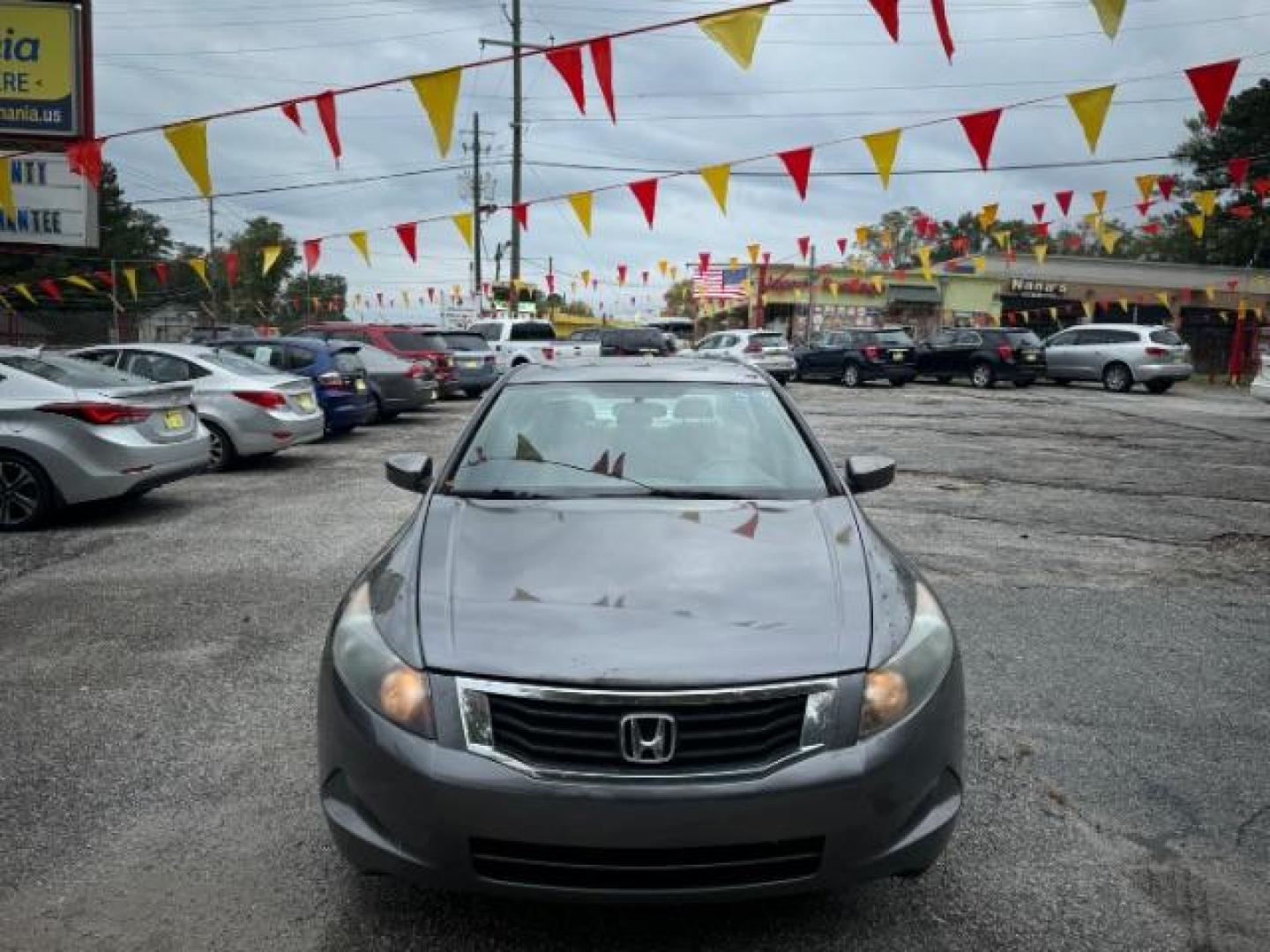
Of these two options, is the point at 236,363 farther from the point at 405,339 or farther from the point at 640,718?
the point at 640,718

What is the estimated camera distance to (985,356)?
2592 centimetres

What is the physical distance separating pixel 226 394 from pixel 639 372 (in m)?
7.43

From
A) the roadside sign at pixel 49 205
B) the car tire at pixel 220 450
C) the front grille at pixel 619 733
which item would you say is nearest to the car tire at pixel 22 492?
the car tire at pixel 220 450

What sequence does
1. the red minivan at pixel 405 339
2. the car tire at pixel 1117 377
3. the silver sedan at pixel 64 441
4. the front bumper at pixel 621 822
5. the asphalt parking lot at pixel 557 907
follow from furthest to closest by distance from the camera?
the car tire at pixel 1117 377
the red minivan at pixel 405 339
the silver sedan at pixel 64 441
the asphalt parking lot at pixel 557 907
the front bumper at pixel 621 822

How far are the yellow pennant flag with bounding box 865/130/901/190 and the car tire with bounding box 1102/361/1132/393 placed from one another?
15397mm

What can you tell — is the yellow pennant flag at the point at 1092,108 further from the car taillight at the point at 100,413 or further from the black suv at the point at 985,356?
the black suv at the point at 985,356

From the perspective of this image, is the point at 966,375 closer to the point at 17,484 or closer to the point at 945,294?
the point at 945,294

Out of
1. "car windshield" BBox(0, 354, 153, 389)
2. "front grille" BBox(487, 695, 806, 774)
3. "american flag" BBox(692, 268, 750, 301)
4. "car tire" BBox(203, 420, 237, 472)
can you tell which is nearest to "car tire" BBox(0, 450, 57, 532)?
"car windshield" BBox(0, 354, 153, 389)

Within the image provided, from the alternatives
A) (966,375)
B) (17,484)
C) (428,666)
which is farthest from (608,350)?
(428,666)

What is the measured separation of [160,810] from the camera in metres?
3.15

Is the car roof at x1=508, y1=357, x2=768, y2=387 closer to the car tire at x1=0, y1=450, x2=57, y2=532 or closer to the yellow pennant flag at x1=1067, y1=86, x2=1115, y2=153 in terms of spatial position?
the car tire at x1=0, y1=450, x2=57, y2=532

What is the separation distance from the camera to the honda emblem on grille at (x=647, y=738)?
2.19 metres

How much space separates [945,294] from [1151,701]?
147 ft

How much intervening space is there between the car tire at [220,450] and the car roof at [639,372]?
6.90 m
